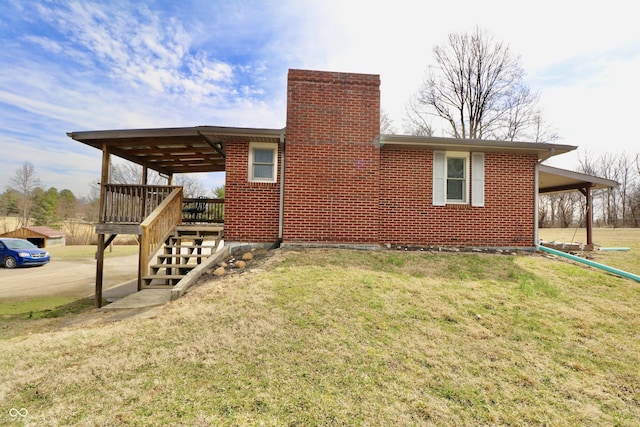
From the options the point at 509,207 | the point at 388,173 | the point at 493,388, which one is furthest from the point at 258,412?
the point at 509,207

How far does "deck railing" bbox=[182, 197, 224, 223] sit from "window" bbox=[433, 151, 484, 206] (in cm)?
738

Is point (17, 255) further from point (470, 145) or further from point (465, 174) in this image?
point (470, 145)

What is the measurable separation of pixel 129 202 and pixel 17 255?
47.7 feet

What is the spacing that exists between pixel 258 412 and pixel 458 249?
284 inches

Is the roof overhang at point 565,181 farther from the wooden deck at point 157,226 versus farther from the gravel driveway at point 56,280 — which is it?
the gravel driveway at point 56,280

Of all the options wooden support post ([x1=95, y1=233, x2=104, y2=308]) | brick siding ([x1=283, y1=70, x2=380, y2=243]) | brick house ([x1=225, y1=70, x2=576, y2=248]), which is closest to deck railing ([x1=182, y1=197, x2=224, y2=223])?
wooden support post ([x1=95, y1=233, x2=104, y2=308])

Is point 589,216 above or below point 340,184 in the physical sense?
below

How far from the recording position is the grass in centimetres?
276

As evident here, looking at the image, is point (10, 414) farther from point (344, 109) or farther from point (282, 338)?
point (344, 109)

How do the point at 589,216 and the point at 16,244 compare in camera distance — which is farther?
the point at 16,244

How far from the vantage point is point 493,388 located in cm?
311

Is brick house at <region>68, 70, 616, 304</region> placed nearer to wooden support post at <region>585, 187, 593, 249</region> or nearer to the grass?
the grass

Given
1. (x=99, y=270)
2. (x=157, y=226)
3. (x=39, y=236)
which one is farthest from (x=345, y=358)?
(x=39, y=236)

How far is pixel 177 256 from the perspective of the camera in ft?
24.8
